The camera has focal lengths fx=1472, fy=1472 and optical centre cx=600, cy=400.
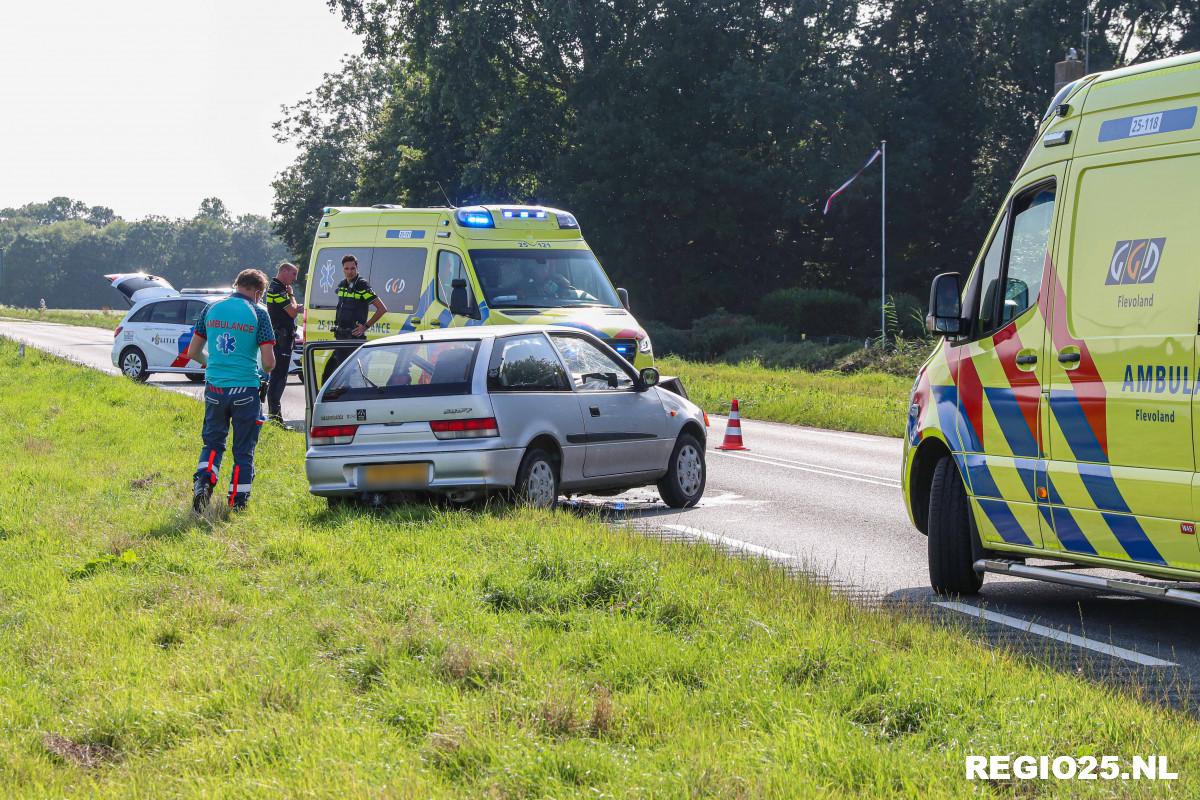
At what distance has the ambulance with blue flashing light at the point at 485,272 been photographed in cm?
1753

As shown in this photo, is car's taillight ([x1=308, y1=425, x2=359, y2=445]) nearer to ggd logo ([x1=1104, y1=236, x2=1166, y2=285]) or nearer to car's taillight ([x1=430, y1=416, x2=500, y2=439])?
car's taillight ([x1=430, y1=416, x2=500, y2=439])

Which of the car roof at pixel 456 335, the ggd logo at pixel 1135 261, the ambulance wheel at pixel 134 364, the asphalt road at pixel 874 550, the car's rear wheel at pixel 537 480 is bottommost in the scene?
the asphalt road at pixel 874 550

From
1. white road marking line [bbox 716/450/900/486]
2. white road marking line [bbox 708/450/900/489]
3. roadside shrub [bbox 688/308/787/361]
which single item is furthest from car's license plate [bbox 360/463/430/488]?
roadside shrub [bbox 688/308/787/361]

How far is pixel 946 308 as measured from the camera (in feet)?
26.6

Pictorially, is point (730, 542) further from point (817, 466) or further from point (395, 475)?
point (817, 466)

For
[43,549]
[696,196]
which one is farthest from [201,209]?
[43,549]

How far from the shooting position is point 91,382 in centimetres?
2439

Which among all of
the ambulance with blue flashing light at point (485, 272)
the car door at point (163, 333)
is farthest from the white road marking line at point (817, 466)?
the car door at point (163, 333)

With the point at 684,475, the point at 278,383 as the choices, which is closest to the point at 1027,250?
the point at 684,475

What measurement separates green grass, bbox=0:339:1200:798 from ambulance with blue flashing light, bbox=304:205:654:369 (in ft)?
27.4

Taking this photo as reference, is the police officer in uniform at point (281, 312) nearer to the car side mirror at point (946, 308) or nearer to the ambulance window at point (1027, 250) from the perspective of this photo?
the car side mirror at point (946, 308)

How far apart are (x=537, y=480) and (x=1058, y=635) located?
4475mm

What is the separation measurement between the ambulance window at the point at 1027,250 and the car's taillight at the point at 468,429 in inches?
150

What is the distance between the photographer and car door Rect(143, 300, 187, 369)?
27.3 metres
